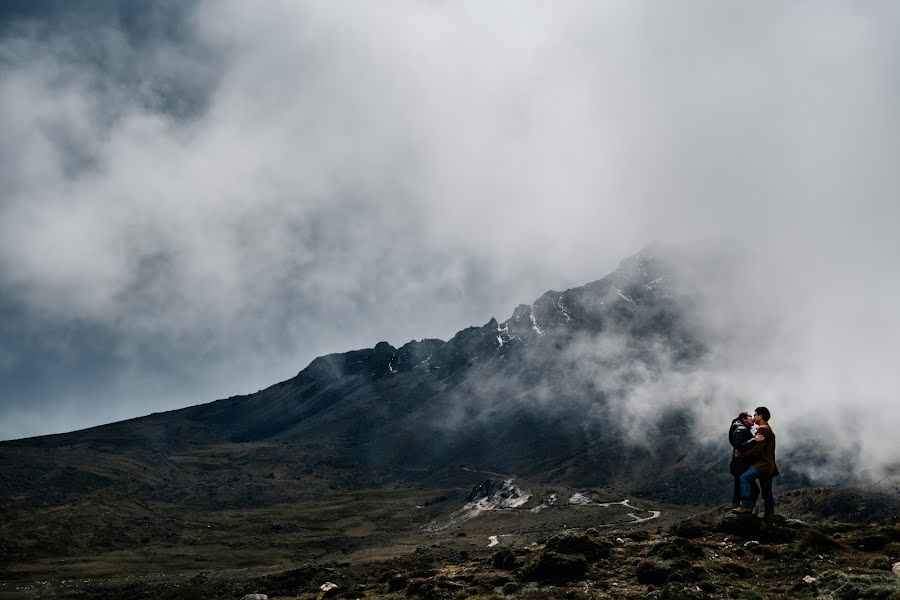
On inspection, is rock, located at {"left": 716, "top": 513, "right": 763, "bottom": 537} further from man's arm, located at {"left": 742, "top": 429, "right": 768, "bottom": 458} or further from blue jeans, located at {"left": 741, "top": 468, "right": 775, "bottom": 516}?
man's arm, located at {"left": 742, "top": 429, "right": 768, "bottom": 458}

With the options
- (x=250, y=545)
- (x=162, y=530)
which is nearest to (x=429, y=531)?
(x=250, y=545)

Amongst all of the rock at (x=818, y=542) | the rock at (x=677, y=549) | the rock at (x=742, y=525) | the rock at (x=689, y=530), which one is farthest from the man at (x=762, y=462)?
the rock at (x=677, y=549)

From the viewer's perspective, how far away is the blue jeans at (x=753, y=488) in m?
25.5

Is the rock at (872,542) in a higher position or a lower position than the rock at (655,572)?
lower

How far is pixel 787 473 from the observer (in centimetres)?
19625

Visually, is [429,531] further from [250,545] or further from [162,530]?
[162,530]

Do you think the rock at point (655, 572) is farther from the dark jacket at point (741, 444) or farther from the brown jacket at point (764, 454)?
the brown jacket at point (764, 454)

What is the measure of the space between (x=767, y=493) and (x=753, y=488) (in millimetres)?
592

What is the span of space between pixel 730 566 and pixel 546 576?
747cm

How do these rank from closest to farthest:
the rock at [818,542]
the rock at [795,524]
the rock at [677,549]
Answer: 1. the rock at [818,542]
2. the rock at [677,549]
3. the rock at [795,524]

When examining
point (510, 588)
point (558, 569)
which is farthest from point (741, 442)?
point (510, 588)

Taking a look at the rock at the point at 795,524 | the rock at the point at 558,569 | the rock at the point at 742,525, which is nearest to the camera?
the rock at the point at 558,569

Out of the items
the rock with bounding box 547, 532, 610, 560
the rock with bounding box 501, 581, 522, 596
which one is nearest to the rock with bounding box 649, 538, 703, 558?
the rock with bounding box 547, 532, 610, 560

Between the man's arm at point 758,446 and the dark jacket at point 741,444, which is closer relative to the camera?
the man's arm at point 758,446
